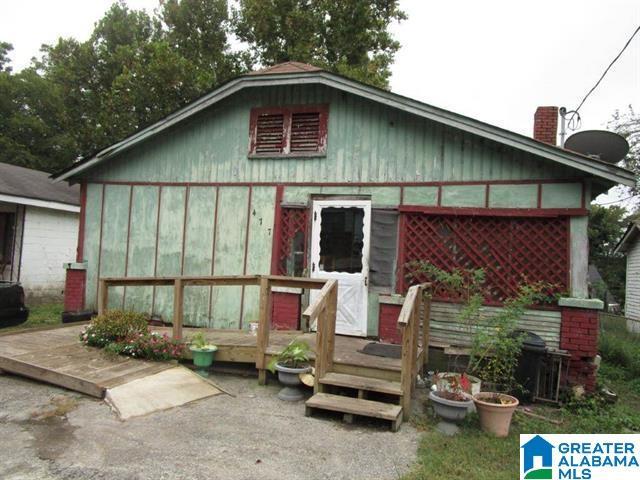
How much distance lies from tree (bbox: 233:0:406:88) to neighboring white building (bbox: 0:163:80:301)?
34.7 ft

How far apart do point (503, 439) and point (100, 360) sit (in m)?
4.83

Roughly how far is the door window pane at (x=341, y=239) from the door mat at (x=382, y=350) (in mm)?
1356

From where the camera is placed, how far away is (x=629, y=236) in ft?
54.1

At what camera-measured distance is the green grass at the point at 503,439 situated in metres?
3.55

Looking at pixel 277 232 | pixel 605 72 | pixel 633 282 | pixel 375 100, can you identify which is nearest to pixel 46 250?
pixel 277 232

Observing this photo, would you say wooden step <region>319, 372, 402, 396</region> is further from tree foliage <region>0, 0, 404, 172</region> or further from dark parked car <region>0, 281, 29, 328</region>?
tree foliage <region>0, 0, 404, 172</region>

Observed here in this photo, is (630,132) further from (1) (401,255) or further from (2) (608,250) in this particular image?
(1) (401,255)

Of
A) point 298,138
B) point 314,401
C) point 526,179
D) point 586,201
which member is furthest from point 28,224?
point 586,201

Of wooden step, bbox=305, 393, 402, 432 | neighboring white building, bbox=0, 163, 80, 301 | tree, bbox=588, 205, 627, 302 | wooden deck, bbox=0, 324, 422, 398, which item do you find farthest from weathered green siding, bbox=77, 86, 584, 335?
tree, bbox=588, 205, 627, 302

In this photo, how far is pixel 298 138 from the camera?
756 cm

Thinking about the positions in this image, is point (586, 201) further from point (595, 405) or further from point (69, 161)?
point (69, 161)

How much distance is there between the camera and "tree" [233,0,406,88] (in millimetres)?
18141

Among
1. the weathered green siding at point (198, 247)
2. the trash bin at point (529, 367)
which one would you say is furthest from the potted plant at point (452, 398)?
the weathered green siding at point (198, 247)

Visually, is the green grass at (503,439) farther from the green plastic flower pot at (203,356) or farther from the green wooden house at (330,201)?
the green plastic flower pot at (203,356)
